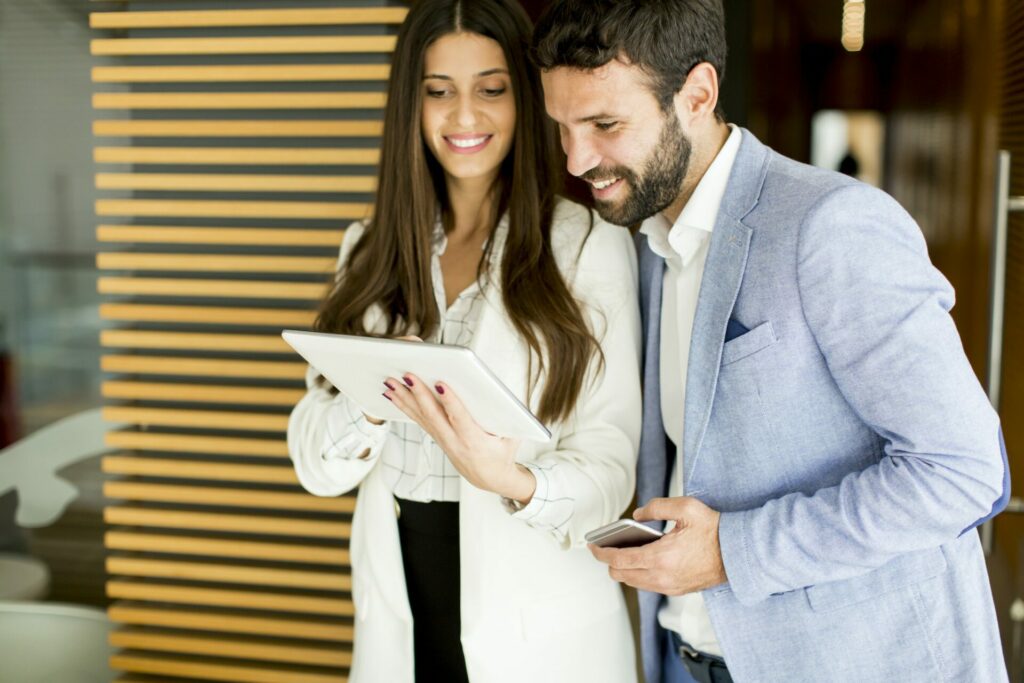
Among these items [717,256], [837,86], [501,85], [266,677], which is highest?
[837,86]

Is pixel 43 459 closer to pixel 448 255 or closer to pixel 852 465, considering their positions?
pixel 448 255

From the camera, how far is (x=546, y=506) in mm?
1808

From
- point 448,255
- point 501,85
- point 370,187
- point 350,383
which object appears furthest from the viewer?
point 370,187

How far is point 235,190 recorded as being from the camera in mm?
2734

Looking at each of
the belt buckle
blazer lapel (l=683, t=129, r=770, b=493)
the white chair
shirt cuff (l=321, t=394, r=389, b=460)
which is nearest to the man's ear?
blazer lapel (l=683, t=129, r=770, b=493)

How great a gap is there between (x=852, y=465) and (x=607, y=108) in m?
0.73

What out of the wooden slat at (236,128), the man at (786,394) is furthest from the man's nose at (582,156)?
the wooden slat at (236,128)

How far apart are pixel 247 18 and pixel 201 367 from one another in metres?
0.96

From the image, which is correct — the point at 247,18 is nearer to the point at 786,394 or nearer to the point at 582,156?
the point at 582,156

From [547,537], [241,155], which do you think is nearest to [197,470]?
[241,155]

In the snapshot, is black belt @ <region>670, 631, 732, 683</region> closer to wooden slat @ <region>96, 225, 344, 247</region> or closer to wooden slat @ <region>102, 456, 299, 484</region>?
wooden slat @ <region>102, 456, 299, 484</region>

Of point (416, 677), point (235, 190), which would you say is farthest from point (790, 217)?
point (235, 190)

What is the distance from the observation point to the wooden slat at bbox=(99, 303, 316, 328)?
2.70m

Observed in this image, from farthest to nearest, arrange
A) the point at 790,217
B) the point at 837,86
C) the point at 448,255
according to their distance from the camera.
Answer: the point at 837,86, the point at 448,255, the point at 790,217
